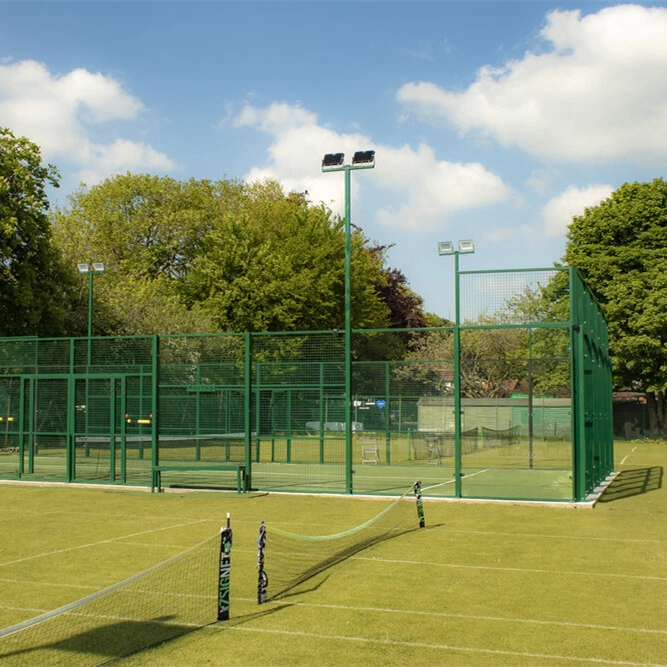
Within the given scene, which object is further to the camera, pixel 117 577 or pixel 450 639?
pixel 117 577

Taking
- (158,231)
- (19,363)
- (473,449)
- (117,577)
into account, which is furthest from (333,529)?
(158,231)

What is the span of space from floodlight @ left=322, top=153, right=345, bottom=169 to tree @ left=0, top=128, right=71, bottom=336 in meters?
17.4

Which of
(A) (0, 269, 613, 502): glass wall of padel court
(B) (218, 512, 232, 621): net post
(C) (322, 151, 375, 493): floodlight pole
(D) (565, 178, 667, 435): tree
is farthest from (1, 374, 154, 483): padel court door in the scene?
(D) (565, 178, 667, 435): tree

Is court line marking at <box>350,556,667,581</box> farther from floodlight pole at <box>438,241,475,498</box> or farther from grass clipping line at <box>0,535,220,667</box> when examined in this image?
floodlight pole at <box>438,241,475,498</box>

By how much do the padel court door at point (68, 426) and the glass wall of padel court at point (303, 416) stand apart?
42mm

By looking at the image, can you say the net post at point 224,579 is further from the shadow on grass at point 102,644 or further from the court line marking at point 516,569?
the court line marking at point 516,569

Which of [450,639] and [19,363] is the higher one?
[19,363]

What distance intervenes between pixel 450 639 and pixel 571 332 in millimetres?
9886

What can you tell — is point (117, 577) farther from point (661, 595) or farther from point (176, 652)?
point (661, 595)

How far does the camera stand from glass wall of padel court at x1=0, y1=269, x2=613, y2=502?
57.4 feet

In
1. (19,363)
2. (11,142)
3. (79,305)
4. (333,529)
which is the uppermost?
(11,142)

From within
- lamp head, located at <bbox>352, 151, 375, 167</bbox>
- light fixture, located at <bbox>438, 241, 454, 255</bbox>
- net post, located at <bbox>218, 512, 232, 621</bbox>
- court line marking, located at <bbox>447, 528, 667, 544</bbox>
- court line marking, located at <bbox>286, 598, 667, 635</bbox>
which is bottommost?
court line marking, located at <bbox>447, 528, 667, 544</bbox>

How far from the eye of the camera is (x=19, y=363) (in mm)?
21469

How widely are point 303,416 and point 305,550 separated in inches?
560
